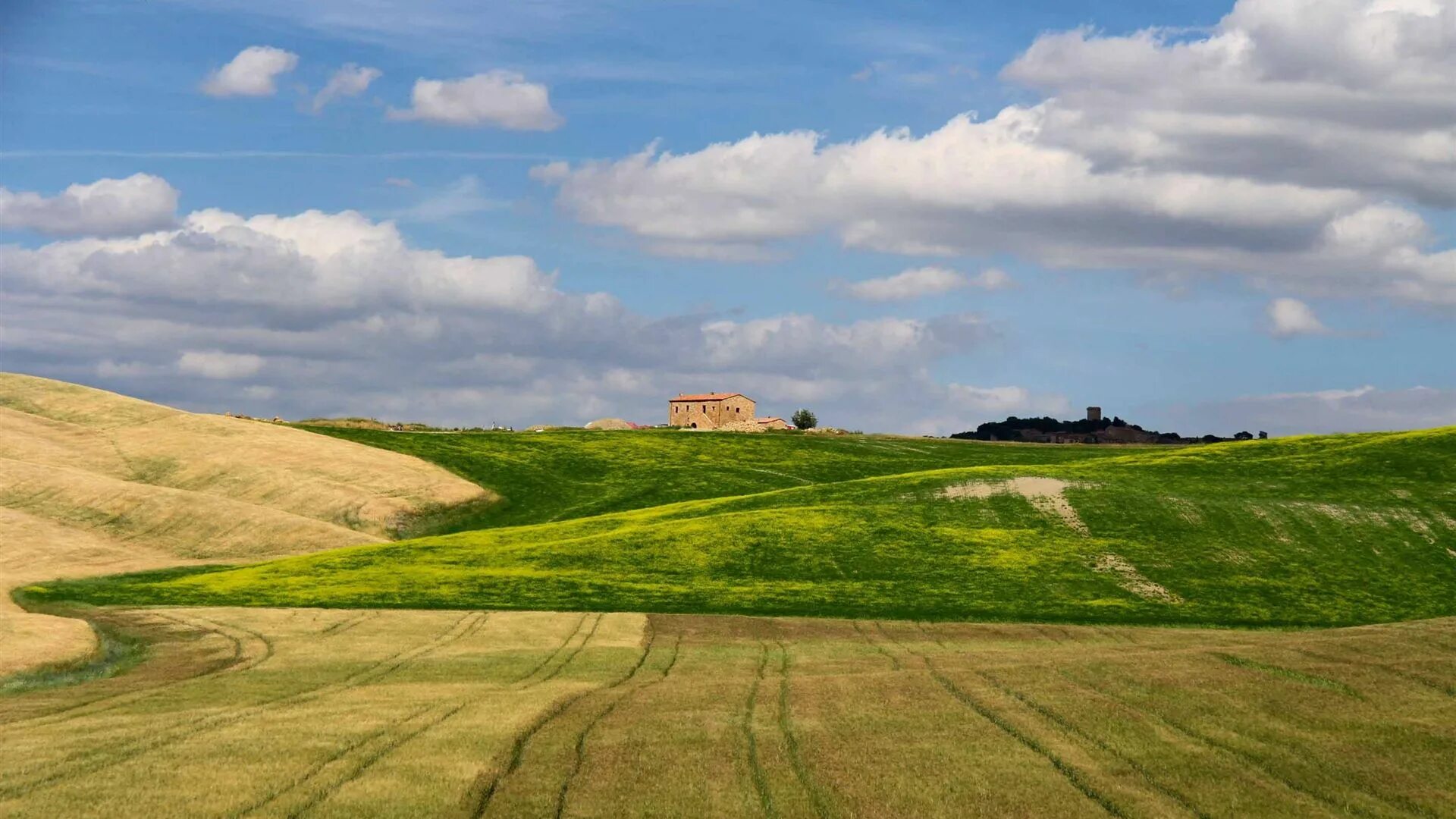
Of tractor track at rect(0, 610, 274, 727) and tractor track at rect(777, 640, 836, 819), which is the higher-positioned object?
tractor track at rect(777, 640, 836, 819)

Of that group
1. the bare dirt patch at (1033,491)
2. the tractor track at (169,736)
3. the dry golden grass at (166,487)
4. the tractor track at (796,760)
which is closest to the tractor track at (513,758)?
the tractor track at (796,760)

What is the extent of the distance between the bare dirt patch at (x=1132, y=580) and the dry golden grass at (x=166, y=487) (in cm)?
5537

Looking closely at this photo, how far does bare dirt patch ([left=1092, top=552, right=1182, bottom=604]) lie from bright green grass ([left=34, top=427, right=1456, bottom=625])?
329mm

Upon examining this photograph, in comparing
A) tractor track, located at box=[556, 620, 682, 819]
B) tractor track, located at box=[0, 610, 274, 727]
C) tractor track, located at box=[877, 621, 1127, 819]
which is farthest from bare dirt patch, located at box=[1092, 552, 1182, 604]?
tractor track, located at box=[0, 610, 274, 727]

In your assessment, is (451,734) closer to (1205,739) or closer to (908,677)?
(908,677)

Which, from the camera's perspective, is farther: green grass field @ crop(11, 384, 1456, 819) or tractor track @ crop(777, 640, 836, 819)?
green grass field @ crop(11, 384, 1456, 819)

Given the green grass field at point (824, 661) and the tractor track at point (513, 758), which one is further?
the green grass field at point (824, 661)

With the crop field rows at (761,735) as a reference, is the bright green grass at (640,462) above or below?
above

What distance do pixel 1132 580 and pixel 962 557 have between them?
389 inches

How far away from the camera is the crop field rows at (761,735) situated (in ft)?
77.4

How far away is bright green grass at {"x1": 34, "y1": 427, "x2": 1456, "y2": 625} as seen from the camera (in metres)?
65.9

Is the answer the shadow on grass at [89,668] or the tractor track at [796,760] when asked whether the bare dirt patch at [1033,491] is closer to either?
the tractor track at [796,760]

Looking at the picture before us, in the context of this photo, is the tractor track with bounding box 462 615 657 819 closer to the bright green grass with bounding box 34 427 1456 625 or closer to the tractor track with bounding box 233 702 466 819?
the tractor track with bounding box 233 702 466 819

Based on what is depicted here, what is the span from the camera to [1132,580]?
233ft
